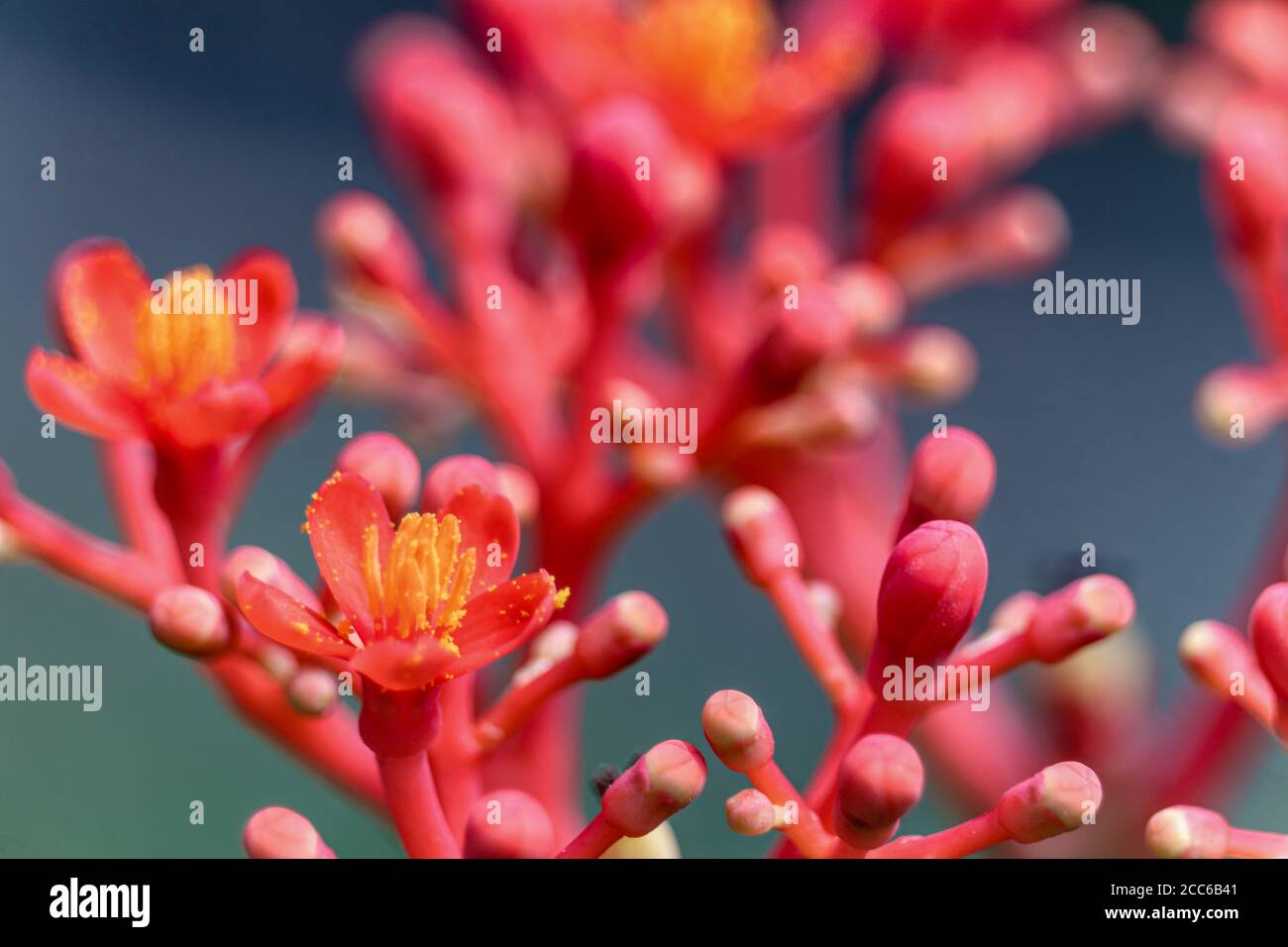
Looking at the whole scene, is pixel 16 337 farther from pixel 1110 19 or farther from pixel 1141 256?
A: pixel 1141 256

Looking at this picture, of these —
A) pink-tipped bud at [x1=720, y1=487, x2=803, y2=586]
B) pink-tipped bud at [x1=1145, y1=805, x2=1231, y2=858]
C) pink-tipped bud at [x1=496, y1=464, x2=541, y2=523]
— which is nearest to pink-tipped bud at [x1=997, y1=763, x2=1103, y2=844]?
pink-tipped bud at [x1=1145, y1=805, x2=1231, y2=858]

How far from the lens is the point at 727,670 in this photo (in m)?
1.67

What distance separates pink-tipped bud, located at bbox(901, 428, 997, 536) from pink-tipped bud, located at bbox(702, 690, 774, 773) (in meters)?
0.12

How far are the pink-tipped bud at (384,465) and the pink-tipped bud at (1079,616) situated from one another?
0.89ft

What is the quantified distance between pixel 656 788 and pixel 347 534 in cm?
16

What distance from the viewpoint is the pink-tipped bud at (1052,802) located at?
1.95 ft

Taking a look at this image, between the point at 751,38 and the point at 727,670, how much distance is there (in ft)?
2.49

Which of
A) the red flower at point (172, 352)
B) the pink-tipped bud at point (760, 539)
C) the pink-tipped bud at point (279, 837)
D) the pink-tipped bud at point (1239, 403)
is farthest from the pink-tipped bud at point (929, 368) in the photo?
the pink-tipped bud at point (279, 837)

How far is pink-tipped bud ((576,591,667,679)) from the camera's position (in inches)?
25.0

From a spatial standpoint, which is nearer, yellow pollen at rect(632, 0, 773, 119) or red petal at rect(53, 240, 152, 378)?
red petal at rect(53, 240, 152, 378)

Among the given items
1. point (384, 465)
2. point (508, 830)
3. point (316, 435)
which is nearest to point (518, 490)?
point (384, 465)

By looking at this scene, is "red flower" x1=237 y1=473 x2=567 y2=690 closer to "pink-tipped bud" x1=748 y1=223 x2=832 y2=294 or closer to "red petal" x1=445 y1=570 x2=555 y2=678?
"red petal" x1=445 y1=570 x2=555 y2=678

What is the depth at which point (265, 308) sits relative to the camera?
776 millimetres
